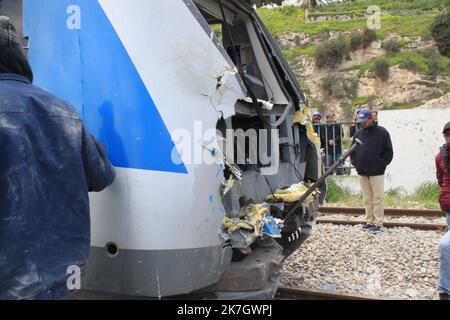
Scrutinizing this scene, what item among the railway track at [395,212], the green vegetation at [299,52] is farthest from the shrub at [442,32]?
the railway track at [395,212]

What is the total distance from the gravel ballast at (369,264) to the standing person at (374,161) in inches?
17.2

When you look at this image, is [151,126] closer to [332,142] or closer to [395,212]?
[395,212]

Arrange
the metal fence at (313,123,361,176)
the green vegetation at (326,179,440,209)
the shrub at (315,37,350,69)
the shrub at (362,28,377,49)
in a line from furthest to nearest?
the shrub at (362,28,377,49), the shrub at (315,37,350,69), the metal fence at (313,123,361,176), the green vegetation at (326,179,440,209)

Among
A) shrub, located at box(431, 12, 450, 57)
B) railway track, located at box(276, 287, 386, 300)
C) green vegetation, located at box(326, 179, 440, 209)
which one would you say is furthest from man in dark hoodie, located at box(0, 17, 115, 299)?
shrub, located at box(431, 12, 450, 57)

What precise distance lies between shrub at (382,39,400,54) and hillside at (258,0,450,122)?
0.24 feet

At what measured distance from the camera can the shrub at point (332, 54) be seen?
116 feet

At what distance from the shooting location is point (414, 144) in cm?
1007

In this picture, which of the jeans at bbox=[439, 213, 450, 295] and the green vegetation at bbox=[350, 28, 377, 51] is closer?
the jeans at bbox=[439, 213, 450, 295]

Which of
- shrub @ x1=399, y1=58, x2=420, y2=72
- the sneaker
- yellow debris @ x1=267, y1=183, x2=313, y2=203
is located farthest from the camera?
shrub @ x1=399, y1=58, x2=420, y2=72

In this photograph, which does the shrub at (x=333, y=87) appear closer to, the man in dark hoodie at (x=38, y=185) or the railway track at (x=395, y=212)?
the railway track at (x=395, y=212)

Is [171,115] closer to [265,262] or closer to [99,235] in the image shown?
[99,235]

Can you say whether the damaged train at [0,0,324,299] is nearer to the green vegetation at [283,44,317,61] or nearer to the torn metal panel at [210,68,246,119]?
the torn metal panel at [210,68,246,119]

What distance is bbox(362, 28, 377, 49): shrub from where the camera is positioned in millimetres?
35656
